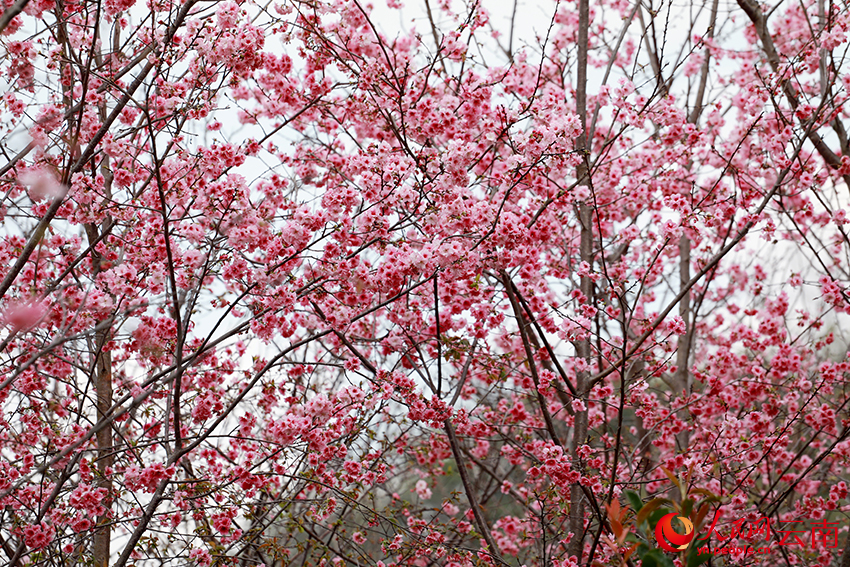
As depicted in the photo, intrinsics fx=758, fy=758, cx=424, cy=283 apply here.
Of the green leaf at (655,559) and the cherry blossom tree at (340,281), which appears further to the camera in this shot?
the cherry blossom tree at (340,281)

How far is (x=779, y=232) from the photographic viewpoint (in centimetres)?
704

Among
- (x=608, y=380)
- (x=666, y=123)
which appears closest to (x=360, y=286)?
(x=666, y=123)

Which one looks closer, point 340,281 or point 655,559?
point 655,559

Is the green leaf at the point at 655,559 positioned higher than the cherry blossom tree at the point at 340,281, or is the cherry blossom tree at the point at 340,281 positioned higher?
the cherry blossom tree at the point at 340,281

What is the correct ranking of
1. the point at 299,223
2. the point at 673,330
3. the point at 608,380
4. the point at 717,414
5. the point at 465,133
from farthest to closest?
the point at 608,380
the point at 717,414
the point at 465,133
the point at 673,330
the point at 299,223

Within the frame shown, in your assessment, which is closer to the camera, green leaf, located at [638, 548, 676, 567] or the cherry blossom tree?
green leaf, located at [638, 548, 676, 567]

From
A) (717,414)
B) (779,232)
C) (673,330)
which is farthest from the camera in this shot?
(779,232)

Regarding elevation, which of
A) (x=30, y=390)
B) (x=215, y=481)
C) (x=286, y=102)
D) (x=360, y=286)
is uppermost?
(x=286, y=102)

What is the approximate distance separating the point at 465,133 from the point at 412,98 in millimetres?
485

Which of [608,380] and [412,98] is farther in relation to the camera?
[608,380]

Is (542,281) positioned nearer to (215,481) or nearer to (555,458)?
(555,458)

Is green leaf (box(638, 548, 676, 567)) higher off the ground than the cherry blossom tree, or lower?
lower

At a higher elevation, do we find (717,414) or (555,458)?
(717,414)

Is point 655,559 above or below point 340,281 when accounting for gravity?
below
